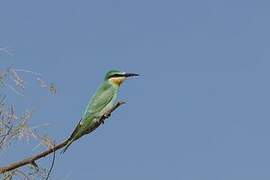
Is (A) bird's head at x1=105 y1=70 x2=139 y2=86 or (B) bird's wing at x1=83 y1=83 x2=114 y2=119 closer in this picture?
(B) bird's wing at x1=83 y1=83 x2=114 y2=119

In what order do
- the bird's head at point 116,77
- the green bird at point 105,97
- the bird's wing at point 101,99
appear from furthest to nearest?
1. the bird's head at point 116,77
2. the bird's wing at point 101,99
3. the green bird at point 105,97

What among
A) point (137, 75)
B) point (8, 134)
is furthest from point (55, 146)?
point (137, 75)

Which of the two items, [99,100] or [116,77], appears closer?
[99,100]

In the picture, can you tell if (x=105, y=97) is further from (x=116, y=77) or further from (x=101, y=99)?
(x=116, y=77)

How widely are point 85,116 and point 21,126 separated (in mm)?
1349

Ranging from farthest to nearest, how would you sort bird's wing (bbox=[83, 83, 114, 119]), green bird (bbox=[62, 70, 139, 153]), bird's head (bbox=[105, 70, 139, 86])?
bird's head (bbox=[105, 70, 139, 86]) → bird's wing (bbox=[83, 83, 114, 119]) → green bird (bbox=[62, 70, 139, 153])

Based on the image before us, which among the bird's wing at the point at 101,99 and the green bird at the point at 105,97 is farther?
the bird's wing at the point at 101,99

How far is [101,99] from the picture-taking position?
17.5 feet

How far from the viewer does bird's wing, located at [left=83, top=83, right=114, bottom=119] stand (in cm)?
517

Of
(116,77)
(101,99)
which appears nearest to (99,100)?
(101,99)

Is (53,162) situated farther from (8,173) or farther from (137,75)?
(137,75)

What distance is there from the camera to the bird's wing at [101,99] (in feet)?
17.0

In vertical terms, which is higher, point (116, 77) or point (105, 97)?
point (116, 77)

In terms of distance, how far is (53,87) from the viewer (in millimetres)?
3289
